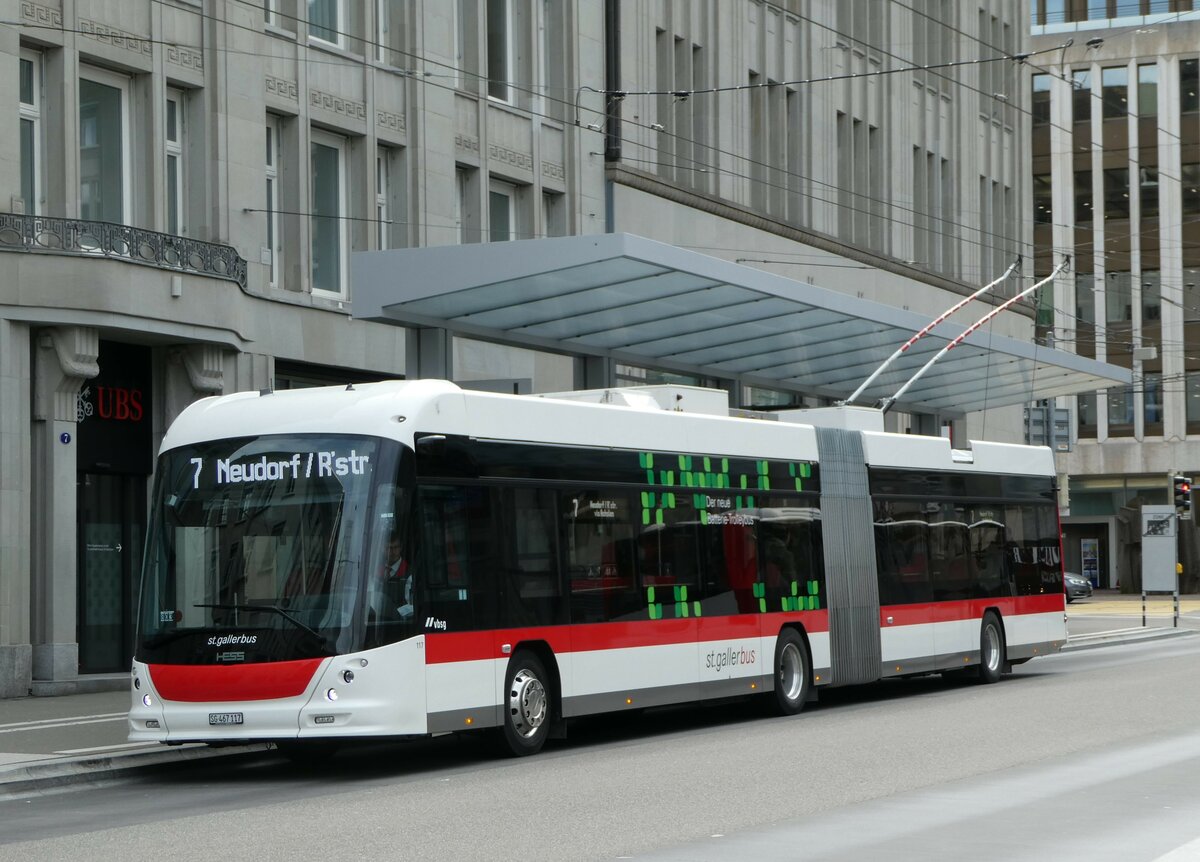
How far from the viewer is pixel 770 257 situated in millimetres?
40375

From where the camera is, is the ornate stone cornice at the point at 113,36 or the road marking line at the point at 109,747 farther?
the ornate stone cornice at the point at 113,36

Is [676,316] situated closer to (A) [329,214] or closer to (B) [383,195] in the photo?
(A) [329,214]

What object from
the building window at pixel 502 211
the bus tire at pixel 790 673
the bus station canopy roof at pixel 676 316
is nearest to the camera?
the bus tire at pixel 790 673

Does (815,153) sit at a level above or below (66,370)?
above

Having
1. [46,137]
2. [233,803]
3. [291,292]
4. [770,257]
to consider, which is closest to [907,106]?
[770,257]

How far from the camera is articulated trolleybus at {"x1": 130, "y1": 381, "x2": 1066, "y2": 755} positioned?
13984mm

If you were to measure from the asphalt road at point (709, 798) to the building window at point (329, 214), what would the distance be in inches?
447

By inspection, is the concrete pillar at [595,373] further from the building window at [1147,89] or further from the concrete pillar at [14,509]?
the building window at [1147,89]

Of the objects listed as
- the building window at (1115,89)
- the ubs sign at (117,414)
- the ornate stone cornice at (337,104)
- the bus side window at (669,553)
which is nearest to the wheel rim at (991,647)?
the bus side window at (669,553)

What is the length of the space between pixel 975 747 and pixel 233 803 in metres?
5.87

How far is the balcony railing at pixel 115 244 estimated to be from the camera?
22281mm

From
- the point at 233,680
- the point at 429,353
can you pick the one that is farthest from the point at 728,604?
the point at 233,680

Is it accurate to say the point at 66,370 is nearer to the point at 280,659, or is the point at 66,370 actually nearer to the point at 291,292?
the point at 291,292

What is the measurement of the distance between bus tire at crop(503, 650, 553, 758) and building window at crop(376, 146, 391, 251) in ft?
47.0
